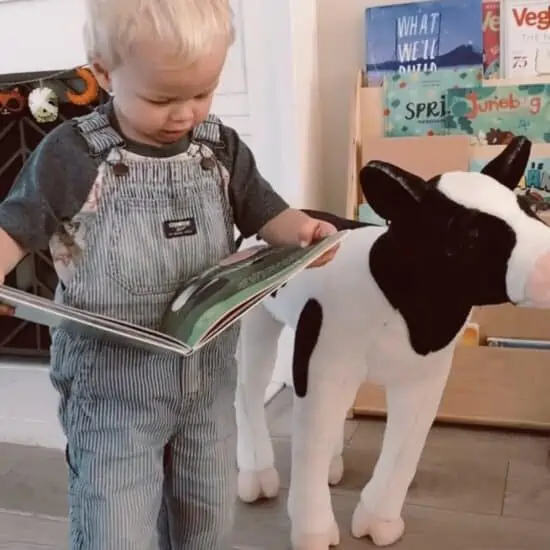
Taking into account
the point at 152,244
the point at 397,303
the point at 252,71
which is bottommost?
the point at 397,303

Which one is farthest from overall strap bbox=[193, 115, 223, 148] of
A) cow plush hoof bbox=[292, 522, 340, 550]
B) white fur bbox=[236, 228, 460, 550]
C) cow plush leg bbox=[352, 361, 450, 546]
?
cow plush hoof bbox=[292, 522, 340, 550]

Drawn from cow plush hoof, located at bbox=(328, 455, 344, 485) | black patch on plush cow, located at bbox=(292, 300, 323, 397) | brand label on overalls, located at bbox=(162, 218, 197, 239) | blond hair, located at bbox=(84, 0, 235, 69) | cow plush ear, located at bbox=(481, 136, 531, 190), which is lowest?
cow plush hoof, located at bbox=(328, 455, 344, 485)

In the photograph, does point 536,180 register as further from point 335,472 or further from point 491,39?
point 335,472

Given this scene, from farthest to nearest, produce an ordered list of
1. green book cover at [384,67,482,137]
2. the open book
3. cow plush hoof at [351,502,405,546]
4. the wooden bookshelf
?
green book cover at [384,67,482,137] < the wooden bookshelf < cow plush hoof at [351,502,405,546] < the open book

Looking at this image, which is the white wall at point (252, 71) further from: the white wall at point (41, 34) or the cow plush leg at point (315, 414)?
the cow plush leg at point (315, 414)

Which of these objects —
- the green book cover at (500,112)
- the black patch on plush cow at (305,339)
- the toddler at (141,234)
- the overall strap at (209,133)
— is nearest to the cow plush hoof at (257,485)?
the black patch on plush cow at (305,339)

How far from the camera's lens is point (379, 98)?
162cm

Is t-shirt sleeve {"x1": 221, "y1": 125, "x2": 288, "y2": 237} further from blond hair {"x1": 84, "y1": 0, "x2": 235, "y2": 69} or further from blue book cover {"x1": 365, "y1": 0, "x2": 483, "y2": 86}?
blue book cover {"x1": 365, "y1": 0, "x2": 483, "y2": 86}

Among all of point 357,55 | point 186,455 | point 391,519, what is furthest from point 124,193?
point 357,55

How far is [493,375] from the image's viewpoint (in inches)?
59.3

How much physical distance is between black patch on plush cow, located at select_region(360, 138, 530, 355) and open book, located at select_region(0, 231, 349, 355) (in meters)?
0.15

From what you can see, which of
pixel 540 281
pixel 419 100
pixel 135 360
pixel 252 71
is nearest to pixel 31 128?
pixel 252 71

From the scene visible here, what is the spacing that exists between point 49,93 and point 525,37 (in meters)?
0.88

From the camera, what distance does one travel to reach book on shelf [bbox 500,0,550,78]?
1540 mm
